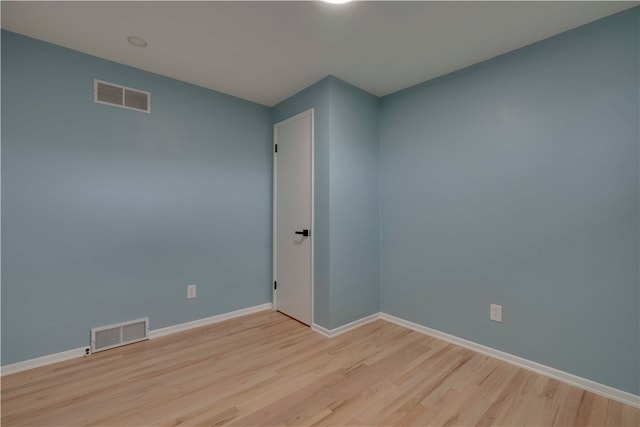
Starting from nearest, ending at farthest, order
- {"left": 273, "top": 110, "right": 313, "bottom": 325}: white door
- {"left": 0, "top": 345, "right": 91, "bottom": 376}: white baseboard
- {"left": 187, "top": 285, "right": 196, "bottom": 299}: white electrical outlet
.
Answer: {"left": 0, "top": 345, "right": 91, "bottom": 376}: white baseboard, {"left": 187, "top": 285, "right": 196, "bottom": 299}: white electrical outlet, {"left": 273, "top": 110, "right": 313, "bottom": 325}: white door

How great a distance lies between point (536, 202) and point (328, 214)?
1.63m

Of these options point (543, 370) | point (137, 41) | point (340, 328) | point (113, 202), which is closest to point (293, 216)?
point (340, 328)

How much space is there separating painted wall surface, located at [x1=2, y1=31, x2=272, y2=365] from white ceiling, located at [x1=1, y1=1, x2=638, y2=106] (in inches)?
13.5

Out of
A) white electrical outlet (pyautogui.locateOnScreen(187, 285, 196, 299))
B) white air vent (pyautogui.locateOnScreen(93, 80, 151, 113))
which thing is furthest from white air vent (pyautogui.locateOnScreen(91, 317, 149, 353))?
white air vent (pyautogui.locateOnScreen(93, 80, 151, 113))

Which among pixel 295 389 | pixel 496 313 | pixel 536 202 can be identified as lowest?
pixel 295 389

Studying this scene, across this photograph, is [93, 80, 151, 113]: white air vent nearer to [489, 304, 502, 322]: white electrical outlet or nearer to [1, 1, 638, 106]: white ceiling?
[1, 1, 638, 106]: white ceiling

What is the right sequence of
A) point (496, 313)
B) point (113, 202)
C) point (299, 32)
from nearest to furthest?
point (299, 32)
point (496, 313)
point (113, 202)

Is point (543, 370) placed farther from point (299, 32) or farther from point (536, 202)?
point (299, 32)

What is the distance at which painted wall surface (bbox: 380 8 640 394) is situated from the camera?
1763mm

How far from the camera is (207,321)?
2.91m

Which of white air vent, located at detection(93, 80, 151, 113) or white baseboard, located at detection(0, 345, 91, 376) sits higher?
white air vent, located at detection(93, 80, 151, 113)

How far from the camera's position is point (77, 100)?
224 centimetres

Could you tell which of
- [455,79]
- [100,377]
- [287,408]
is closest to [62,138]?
[100,377]

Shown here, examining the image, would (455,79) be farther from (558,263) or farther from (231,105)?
(231,105)
